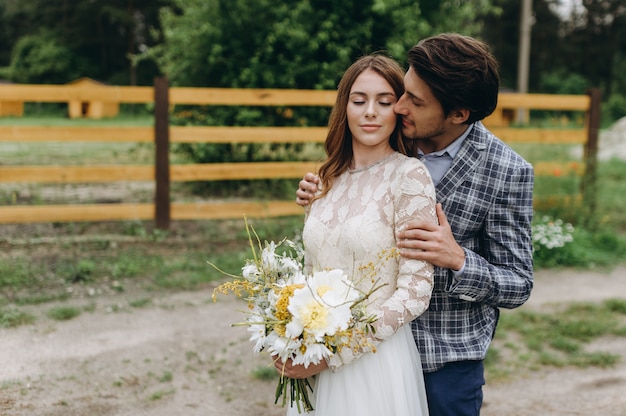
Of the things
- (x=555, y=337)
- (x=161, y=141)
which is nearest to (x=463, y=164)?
(x=555, y=337)

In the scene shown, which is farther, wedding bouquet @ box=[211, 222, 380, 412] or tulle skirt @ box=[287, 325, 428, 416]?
tulle skirt @ box=[287, 325, 428, 416]

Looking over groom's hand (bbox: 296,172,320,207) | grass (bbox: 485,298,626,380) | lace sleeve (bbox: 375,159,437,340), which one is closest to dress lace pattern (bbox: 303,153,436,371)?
lace sleeve (bbox: 375,159,437,340)

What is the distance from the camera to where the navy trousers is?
7.43 ft

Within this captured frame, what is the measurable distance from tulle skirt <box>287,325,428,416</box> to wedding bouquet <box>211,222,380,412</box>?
121 millimetres

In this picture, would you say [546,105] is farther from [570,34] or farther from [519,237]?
[570,34]

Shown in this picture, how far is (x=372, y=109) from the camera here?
2.26 meters

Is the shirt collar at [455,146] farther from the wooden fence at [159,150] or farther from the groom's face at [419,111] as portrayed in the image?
the wooden fence at [159,150]

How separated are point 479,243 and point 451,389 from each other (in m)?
0.52

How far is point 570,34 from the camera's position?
44.5 m

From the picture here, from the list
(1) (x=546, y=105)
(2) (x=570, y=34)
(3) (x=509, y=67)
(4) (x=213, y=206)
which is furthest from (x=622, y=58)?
(4) (x=213, y=206)

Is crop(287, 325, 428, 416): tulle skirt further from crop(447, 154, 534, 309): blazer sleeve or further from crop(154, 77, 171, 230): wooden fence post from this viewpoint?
crop(154, 77, 171, 230): wooden fence post

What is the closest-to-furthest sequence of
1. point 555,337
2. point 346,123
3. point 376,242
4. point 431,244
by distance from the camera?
A: point 431,244 → point 376,242 → point 346,123 → point 555,337

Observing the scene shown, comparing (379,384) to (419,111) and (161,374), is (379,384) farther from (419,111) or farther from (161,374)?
(161,374)

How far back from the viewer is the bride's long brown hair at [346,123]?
2.29 metres
